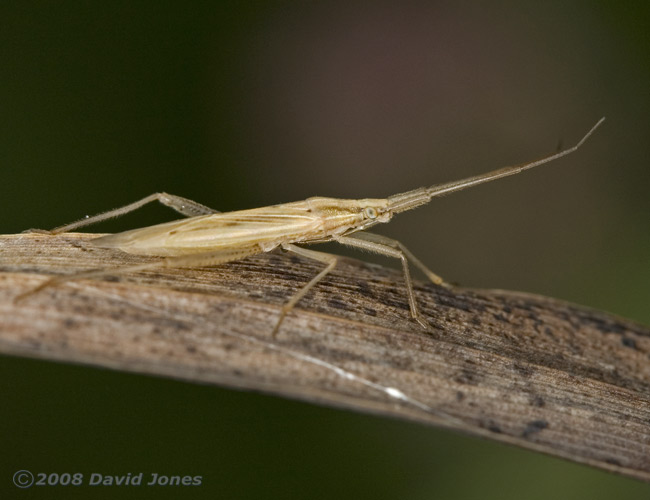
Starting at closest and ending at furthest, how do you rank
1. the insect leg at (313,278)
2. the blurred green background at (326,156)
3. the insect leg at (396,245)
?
the insect leg at (313,278) < the blurred green background at (326,156) < the insect leg at (396,245)

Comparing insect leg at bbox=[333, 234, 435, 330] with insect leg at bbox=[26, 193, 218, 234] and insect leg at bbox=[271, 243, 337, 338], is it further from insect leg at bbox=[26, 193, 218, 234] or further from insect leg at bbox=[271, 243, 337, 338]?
insect leg at bbox=[26, 193, 218, 234]

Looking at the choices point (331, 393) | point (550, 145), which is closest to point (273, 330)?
point (331, 393)

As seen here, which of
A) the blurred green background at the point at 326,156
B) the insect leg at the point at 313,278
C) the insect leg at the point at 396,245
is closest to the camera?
the insect leg at the point at 313,278

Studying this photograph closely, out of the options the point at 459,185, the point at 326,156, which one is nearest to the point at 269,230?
the point at 459,185

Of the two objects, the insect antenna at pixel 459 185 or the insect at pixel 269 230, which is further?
the insect antenna at pixel 459 185

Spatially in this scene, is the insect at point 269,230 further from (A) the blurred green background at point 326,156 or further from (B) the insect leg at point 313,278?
(A) the blurred green background at point 326,156

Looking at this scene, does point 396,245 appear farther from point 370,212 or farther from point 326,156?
point 326,156

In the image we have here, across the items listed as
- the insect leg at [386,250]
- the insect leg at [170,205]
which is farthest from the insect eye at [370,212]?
the insect leg at [170,205]

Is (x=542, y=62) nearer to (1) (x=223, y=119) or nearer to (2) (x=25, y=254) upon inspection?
(1) (x=223, y=119)
